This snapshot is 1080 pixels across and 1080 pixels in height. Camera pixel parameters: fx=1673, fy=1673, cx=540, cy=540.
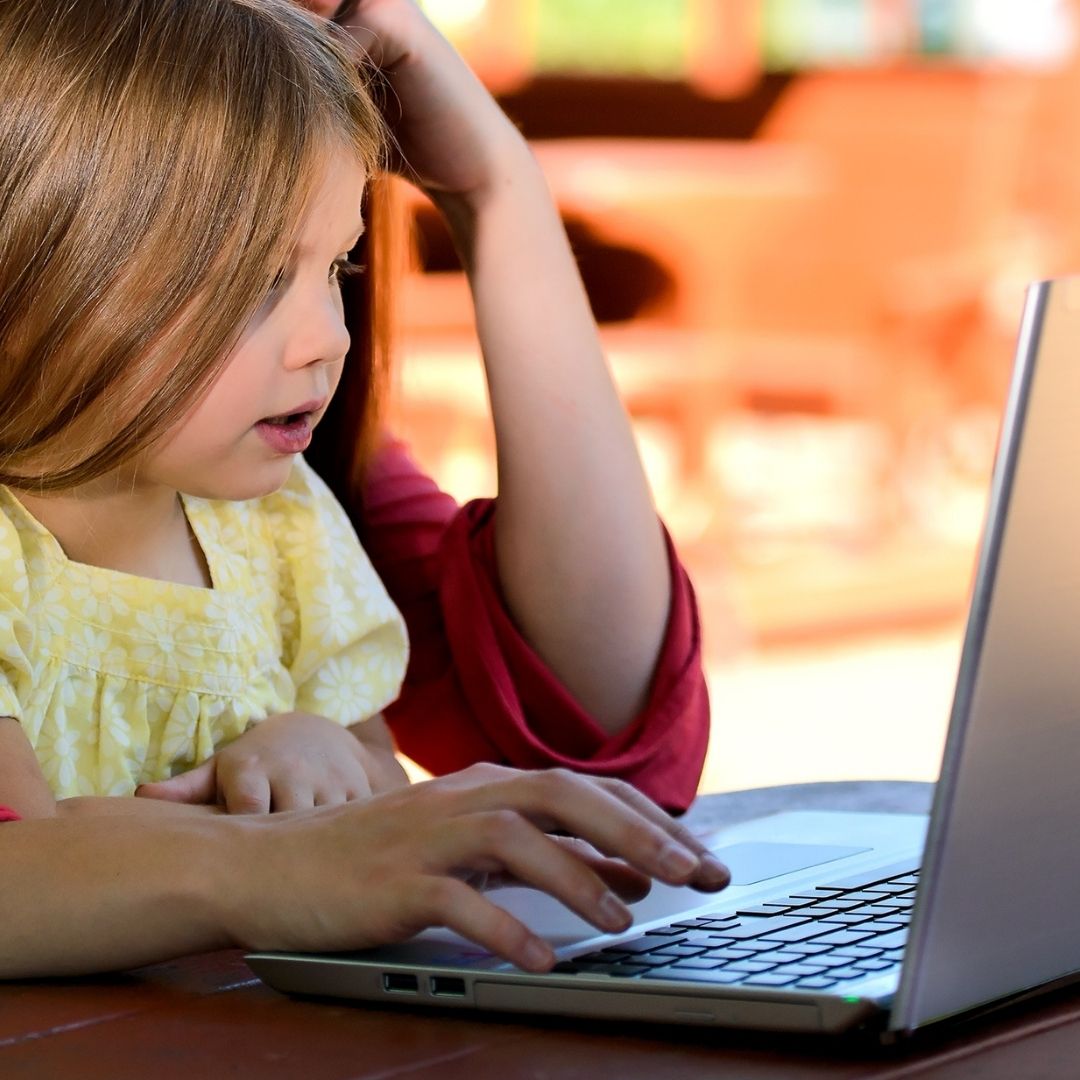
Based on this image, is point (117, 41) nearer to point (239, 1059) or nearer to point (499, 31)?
point (239, 1059)

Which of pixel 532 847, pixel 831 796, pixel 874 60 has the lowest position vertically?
pixel 831 796

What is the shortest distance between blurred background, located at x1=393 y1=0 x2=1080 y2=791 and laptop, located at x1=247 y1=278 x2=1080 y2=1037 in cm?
264

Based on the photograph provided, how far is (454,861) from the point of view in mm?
578

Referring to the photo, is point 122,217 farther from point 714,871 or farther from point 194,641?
point 714,871

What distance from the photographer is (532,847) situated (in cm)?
57

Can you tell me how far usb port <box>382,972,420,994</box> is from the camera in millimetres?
562

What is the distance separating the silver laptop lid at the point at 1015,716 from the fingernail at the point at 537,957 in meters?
0.12

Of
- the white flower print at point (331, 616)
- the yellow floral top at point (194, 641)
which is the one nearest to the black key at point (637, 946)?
the yellow floral top at point (194, 641)

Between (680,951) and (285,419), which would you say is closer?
(680,951)

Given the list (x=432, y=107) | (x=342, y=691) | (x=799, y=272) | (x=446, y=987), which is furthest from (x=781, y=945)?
A: (x=799, y=272)

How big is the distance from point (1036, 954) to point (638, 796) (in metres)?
0.15

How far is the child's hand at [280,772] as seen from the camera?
812mm

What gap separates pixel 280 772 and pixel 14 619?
0.49ft

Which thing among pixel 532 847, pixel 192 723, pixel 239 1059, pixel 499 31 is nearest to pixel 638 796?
pixel 532 847
